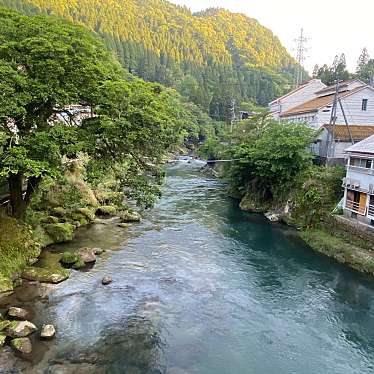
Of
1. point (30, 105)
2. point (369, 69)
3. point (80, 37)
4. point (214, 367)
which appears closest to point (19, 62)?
point (30, 105)

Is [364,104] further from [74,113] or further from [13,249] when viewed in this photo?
[13,249]

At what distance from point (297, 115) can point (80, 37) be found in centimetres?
3124

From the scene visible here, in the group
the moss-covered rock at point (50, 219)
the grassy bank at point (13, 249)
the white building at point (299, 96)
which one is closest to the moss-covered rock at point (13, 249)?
the grassy bank at point (13, 249)

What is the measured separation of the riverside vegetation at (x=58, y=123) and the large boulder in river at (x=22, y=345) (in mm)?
3400

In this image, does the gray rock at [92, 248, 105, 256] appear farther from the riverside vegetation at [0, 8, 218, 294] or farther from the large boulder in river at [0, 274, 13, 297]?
→ the large boulder in river at [0, 274, 13, 297]

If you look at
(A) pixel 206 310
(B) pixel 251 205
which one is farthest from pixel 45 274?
(B) pixel 251 205

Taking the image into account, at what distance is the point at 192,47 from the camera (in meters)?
143

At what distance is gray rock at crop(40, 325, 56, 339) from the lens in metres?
12.2

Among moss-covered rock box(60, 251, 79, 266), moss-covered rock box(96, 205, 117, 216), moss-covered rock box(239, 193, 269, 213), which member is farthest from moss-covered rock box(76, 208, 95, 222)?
moss-covered rock box(239, 193, 269, 213)

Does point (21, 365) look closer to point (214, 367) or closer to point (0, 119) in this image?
point (214, 367)

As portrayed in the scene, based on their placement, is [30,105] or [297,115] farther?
[297,115]

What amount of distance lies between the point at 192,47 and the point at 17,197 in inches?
5363

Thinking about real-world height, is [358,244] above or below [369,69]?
below

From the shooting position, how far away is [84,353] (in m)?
11.6
